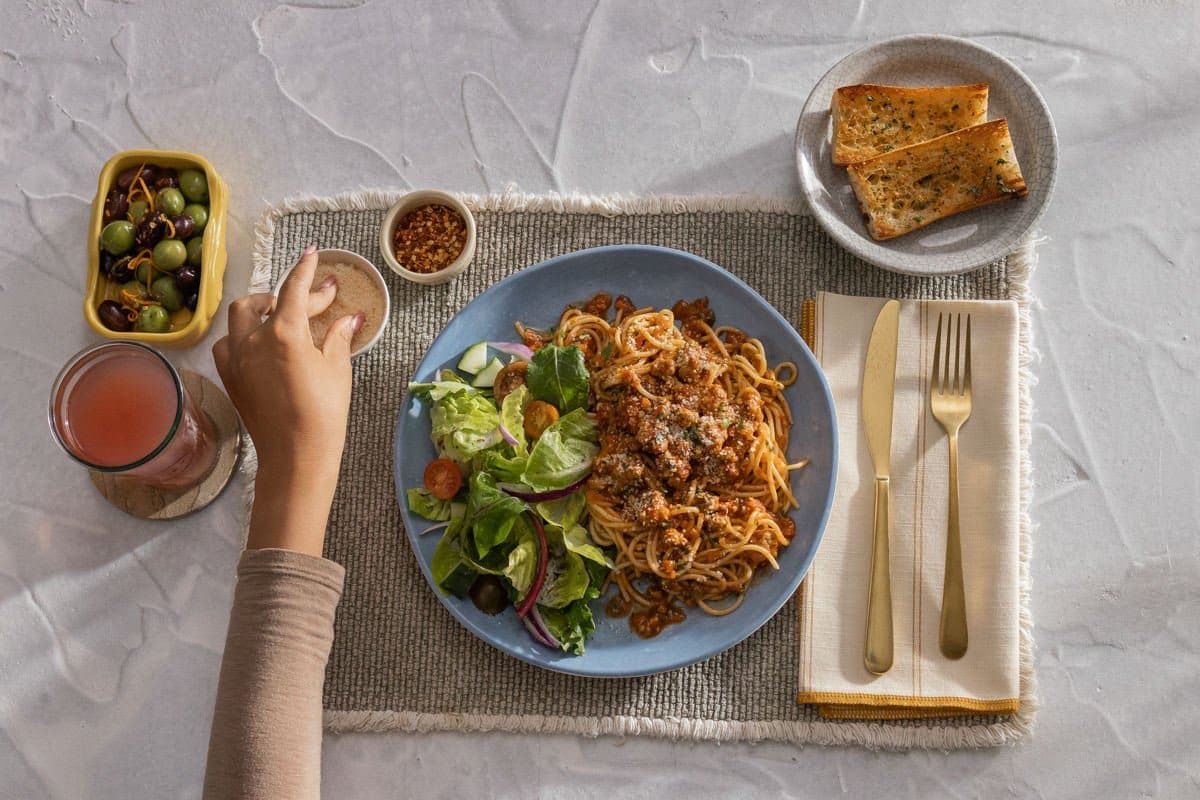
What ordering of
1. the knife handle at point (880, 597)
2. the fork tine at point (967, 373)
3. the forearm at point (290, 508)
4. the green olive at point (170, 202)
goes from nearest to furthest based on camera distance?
the forearm at point (290, 508) → the knife handle at point (880, 597) → the fork tine at point (967, 373) → the green olive at point (170, 202)

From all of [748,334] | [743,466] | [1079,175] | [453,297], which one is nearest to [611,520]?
[743,466]

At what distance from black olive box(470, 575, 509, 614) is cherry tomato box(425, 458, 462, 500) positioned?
234 mm

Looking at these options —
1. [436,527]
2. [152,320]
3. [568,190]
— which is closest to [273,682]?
[436,527]

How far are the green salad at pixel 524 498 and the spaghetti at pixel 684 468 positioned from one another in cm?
7

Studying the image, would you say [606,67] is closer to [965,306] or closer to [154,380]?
[965,306]

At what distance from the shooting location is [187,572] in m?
2.81

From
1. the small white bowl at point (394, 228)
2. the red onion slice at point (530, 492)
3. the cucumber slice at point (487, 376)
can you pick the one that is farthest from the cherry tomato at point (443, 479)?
the small white bowl at point (394, 228)

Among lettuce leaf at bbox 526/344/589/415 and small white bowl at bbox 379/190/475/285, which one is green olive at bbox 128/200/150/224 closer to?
small white bowl at bbox 379/190/475/285

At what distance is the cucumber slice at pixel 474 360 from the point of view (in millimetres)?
2641

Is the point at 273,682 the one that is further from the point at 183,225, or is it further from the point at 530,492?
the point at 183,225

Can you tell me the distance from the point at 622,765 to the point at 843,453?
3.41 ft

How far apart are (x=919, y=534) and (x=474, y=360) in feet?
4.20

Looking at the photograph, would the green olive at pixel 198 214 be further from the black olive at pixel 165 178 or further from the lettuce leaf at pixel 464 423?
the lettuce leaf at pixel 464 423

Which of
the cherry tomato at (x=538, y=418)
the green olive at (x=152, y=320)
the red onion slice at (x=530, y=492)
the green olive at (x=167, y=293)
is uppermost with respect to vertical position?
the green olive at (x=167, y=293)
